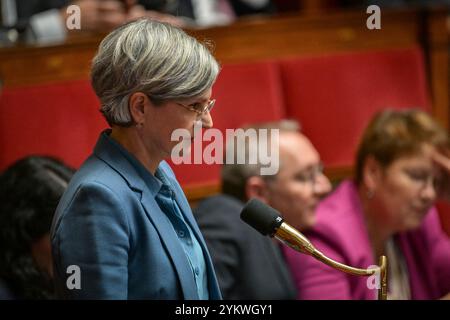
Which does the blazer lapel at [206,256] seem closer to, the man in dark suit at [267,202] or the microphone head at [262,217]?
the microphone head at [262,217]

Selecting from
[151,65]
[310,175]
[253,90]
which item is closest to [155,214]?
[151,65]

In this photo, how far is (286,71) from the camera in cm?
212

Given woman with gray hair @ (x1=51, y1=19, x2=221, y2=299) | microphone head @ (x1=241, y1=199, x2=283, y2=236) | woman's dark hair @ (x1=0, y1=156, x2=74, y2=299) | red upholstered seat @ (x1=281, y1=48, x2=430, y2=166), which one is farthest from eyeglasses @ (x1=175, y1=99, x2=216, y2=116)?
red upholstered seat @ (x1=281, y1=48, x2=430, y2=166)

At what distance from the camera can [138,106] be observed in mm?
940

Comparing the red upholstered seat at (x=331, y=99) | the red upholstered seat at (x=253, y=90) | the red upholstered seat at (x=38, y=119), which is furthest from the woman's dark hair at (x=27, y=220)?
the red upholstered seat at (x=331, y=99)

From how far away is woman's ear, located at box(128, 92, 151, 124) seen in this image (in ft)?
3.05

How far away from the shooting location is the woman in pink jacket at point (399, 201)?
1.61 metres

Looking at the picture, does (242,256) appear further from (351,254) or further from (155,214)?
(155,214)

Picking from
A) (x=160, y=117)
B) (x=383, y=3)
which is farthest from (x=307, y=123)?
(x=160, y=117)

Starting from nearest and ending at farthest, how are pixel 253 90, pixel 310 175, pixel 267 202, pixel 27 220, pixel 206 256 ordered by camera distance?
pixel 206 256
pixel 27 220
pixel 267 202
pixel 310 175
pixel 253 90

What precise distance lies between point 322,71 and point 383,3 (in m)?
0.38

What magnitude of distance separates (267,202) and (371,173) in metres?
0.33

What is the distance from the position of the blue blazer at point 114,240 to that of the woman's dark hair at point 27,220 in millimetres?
338

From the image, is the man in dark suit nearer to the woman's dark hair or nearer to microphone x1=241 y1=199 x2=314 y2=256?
the woman's dark hair
